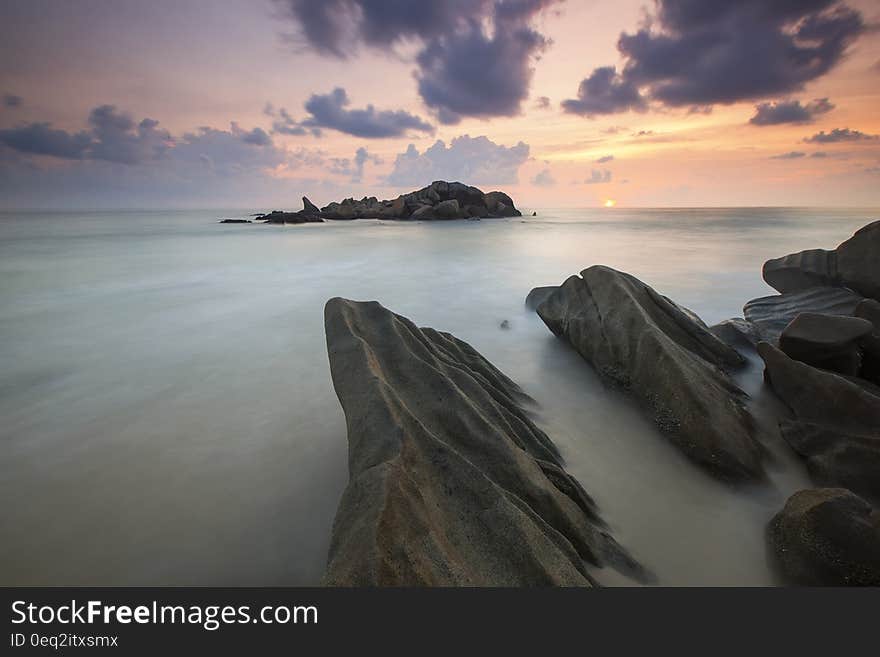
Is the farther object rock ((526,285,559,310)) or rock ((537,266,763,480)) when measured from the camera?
rock ((526,285,559,310))

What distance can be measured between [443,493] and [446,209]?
2121 inches

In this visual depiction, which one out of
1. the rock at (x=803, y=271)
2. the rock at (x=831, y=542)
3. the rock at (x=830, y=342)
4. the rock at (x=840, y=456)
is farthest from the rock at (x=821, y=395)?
the rock at (x=803, y=271)

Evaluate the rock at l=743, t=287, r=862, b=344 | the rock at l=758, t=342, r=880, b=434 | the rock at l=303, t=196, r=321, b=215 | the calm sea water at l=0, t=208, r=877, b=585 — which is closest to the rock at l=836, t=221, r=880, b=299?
the rock at l=743, t=287, r=862, b=344

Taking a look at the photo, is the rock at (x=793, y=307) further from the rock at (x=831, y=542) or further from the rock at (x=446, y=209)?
the rock at (x=446, y=209)

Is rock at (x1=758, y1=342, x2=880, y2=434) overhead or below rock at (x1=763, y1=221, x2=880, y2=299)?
below

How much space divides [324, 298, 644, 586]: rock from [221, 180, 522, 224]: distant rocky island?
171 ft

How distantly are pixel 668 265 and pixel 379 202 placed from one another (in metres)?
58.1

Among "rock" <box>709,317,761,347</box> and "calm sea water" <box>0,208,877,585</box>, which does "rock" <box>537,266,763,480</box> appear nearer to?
"calm sea water" <box>0,208,877,585</box>

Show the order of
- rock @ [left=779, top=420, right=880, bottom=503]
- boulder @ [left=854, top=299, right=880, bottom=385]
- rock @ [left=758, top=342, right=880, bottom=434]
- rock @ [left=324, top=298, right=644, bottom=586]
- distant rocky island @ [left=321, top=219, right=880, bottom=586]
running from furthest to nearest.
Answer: boulder @ [left=854, top=299, right=880, bottom=385] → rock @ [left=758, top=342, right=880, bottom=434] → rock @ [left=779, top=420, right=880, bottom=503] → distant rocky island @ [left=321, top=219, right=880, bottom=586] → rock @ [left=324, top=298, right=644, bottom=586]

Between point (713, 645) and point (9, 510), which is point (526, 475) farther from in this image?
point (9, 510)

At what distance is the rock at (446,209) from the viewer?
53263 millimetres

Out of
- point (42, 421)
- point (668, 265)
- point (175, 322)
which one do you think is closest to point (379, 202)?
point (668, 265)

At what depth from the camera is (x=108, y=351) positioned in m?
6.95

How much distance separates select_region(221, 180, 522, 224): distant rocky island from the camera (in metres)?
53.8
